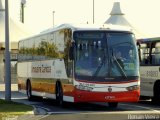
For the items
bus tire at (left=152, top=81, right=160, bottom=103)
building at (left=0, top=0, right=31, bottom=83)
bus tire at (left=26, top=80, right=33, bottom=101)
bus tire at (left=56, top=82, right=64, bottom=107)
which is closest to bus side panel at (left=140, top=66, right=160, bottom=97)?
bus tire at (left=152, top=81, right=160, bottom=103)

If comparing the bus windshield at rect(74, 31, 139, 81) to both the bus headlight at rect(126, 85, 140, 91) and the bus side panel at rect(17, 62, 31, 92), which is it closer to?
the bus headlight at rect(126, 85, 140, 91)

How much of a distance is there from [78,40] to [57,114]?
9.94 feet

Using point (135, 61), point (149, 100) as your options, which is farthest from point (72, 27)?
point (149, 100)

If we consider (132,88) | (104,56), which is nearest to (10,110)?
(104,56)

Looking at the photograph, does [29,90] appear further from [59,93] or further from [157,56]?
[157,56]

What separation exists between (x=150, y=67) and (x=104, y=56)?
405 cm

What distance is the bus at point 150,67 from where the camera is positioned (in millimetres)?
26531

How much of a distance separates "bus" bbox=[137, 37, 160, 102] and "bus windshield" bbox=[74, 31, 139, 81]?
2861mm

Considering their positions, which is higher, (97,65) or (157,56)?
(157,56)

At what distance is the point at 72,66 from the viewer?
77.1ft

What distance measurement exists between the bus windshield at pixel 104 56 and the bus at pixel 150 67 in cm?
286

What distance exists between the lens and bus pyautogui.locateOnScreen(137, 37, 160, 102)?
2653cm

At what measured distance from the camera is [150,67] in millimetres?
26859

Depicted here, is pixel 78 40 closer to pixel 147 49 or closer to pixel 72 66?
pixel 72 66
